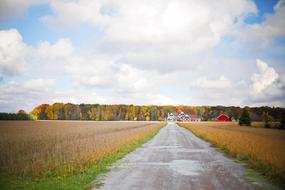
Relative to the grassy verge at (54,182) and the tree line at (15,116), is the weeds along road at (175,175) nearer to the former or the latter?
the grassy verge at (54,182)

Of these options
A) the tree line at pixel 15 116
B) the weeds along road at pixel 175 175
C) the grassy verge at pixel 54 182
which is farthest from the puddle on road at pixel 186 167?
the tree line at pixel 15 116

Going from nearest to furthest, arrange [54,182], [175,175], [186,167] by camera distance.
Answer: [54,182] → [175,175] → [186,167]

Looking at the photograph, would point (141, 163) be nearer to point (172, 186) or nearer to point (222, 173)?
point (222, 173)

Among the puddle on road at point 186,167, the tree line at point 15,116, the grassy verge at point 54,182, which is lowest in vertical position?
the puddle on road at point 186,167

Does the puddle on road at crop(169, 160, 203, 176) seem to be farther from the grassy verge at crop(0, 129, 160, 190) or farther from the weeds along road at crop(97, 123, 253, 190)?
the grassy verge at crop(0, 129, 160, 190)

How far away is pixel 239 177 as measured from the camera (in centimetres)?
1249

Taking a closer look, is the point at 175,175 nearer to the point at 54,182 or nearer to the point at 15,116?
the point at 54,182

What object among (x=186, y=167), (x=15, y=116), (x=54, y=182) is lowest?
(x=186, y=167)

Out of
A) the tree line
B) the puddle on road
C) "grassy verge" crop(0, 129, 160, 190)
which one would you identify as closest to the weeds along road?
the puddle on road

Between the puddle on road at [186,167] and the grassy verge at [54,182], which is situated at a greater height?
the grassy verge at [54,182]

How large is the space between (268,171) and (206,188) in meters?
4.68

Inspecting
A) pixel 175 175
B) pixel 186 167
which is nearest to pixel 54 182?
pixel 175 175

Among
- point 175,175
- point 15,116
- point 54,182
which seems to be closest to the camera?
point 54,182

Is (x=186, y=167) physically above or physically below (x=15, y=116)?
below
